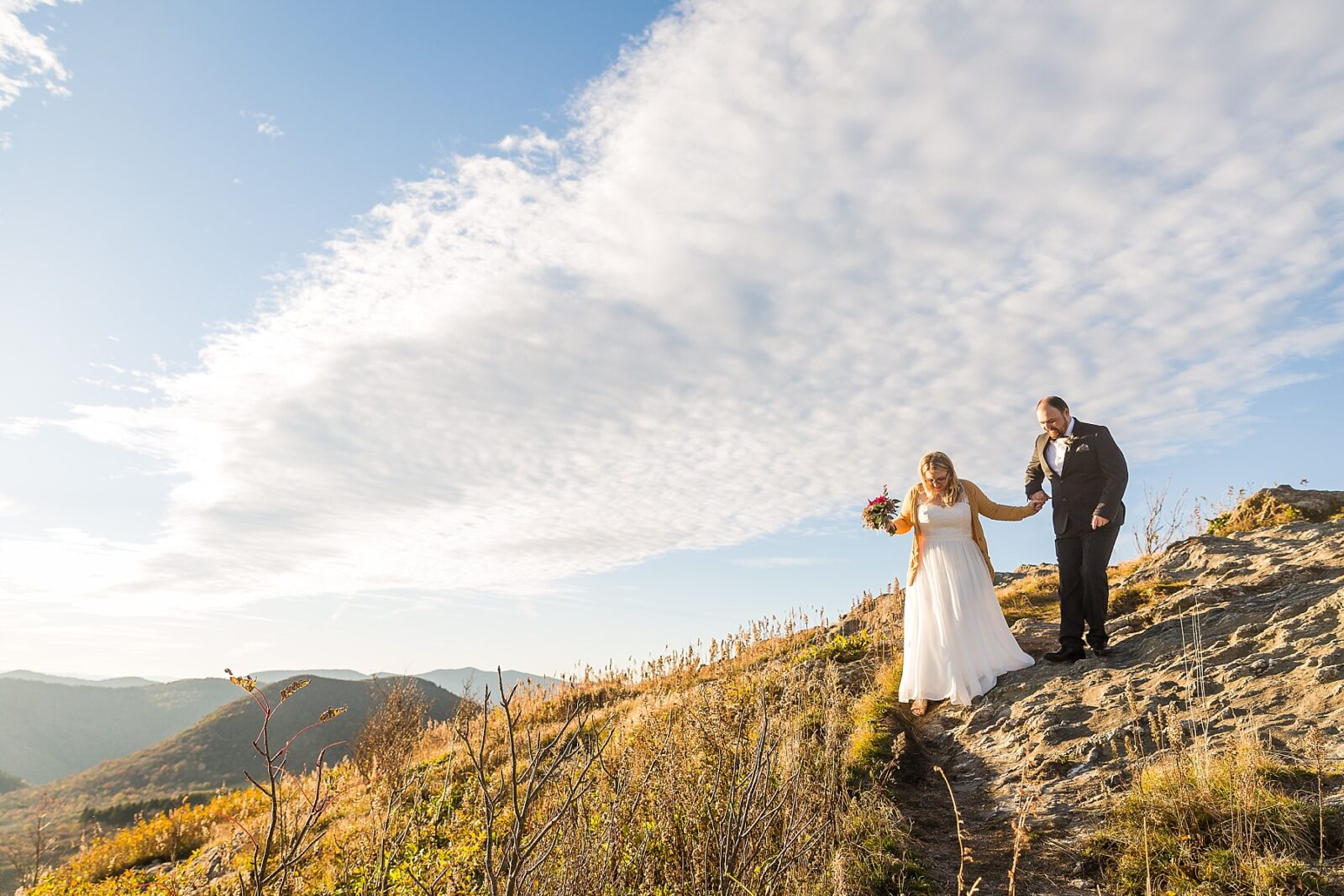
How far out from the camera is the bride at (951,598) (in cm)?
780

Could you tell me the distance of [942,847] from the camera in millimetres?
5609

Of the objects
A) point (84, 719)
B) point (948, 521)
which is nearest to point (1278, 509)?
point (948, 521)

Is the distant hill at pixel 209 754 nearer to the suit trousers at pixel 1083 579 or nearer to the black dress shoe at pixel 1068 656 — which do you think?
the black dress shoe at pixel 1068 656

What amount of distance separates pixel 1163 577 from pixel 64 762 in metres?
183

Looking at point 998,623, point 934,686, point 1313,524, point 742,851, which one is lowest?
point 742,851

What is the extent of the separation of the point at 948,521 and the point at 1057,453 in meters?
1.34

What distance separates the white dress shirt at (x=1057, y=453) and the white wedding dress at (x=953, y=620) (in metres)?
0.97

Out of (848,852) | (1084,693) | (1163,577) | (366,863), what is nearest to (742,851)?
(848,852)

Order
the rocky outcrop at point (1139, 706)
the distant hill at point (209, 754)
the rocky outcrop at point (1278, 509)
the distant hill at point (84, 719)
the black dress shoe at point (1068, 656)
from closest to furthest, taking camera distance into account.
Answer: the rocky outcrop at point (1139, 706), the black dress shoe at point (1068, 656), the rocky outcrop at point (1278, 509), the distant hill at point (209, 754), the distant hill at point (84, 719)

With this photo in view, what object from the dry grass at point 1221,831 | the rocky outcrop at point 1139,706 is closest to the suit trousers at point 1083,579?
the rocky outcrop at point 1139,706

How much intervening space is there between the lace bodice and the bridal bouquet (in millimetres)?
445

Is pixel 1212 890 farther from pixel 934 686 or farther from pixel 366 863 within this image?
pixel 366 863

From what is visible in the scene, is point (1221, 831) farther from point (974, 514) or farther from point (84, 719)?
point (84, 719)

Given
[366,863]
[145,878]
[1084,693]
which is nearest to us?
[366,863]
